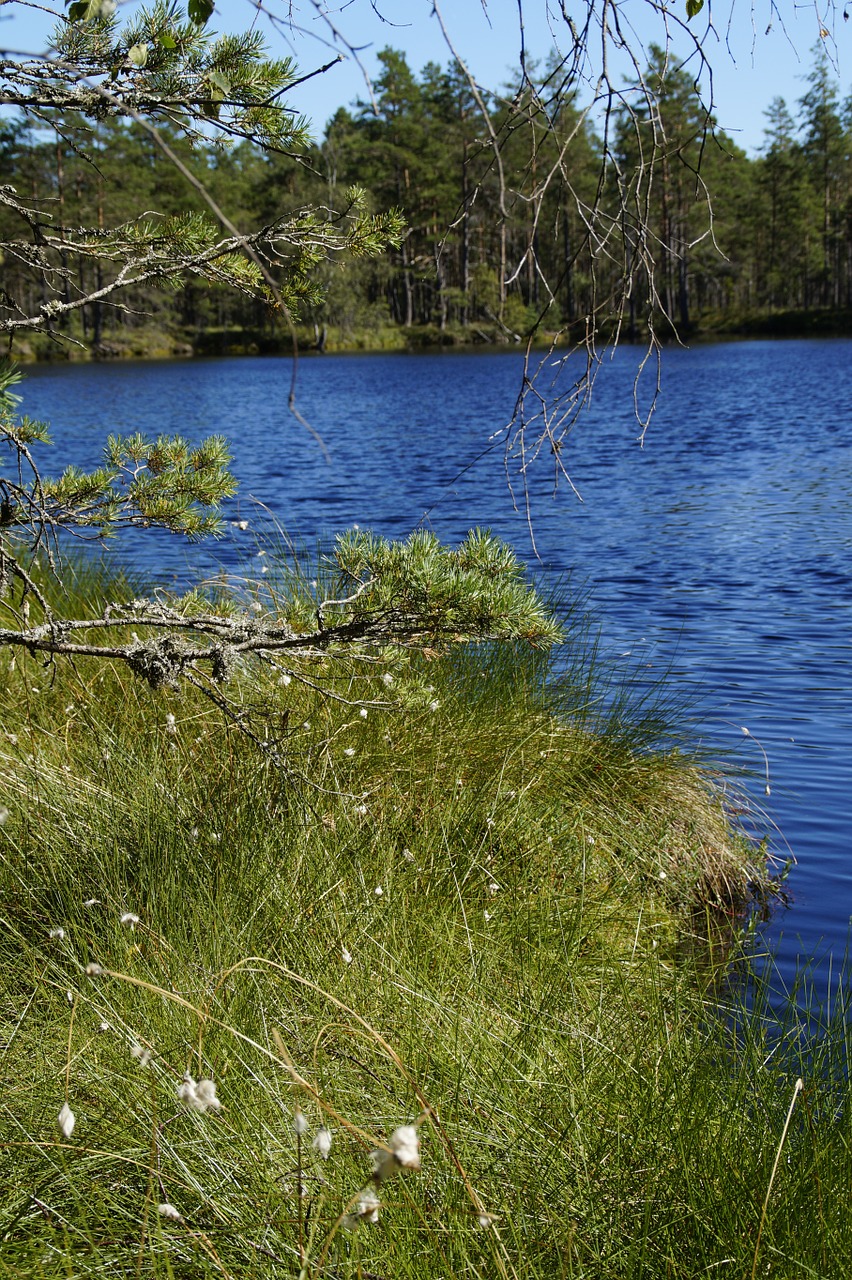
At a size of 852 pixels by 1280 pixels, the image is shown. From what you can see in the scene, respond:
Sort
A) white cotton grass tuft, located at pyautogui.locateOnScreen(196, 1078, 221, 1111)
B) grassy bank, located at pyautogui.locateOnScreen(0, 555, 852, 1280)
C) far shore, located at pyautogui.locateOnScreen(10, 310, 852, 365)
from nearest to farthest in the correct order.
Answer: white cotton grass tuft, located at pyautogui.locateOnScreen(196, 1078, 221, 1111) < grassy bank, located at pyautogui.locateOnScreen(0, 555, 852, 1280) < far shore, located at pyautogui.locateOnScreen(10, 310, 852, 365)

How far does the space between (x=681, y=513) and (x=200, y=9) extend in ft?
48.6

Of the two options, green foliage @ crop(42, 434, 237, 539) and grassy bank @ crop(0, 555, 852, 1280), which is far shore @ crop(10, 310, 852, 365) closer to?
grassy bank @ crop(0, 555, 852, 1280)

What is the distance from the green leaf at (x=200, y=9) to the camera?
6.06 ft

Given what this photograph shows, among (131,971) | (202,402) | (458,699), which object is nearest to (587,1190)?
(131,971)

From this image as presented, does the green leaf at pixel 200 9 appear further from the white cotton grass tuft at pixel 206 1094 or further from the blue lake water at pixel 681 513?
the white cotton grass tuft at pixel 206 1094

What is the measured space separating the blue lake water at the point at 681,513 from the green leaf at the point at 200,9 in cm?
89

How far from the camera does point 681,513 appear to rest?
16078 millimetres

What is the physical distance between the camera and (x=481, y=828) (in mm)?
4184

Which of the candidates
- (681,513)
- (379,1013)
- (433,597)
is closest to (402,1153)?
(379,1013)

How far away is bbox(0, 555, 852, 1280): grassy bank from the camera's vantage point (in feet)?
6.49

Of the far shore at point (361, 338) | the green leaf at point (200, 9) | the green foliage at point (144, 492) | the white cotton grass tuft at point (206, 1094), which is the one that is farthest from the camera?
the far shore at point (361, 338)

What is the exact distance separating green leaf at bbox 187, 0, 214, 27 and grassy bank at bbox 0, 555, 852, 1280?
1.57 metres

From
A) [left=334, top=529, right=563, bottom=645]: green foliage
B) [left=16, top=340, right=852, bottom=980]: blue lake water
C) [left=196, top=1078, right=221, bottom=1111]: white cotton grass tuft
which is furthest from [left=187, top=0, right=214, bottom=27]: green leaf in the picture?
[left=196, top=1078, right=221, bottom=1111]: white cotton grass tuft

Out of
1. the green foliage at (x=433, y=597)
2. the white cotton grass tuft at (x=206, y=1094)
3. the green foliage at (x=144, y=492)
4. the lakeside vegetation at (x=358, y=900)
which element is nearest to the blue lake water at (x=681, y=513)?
the green foliage at (x=433, y=597)
